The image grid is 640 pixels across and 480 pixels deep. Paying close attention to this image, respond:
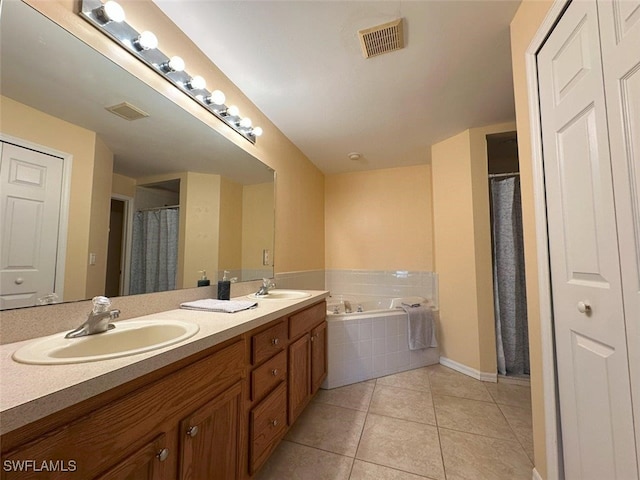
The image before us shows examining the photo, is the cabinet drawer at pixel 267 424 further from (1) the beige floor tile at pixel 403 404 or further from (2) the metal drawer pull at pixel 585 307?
(2) the metal drawer pull at pixel 585 307

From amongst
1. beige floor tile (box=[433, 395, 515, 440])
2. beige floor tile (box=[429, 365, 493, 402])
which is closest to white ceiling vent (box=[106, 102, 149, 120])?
beige floor tile (box=[433, 395, 515, 440])

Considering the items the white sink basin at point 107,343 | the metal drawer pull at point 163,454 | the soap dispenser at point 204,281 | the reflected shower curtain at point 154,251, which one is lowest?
the metal drawer pull at point 163,454

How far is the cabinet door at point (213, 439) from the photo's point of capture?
0.81 m

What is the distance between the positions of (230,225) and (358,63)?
136cm

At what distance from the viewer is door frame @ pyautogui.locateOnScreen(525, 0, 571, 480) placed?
1.08 m

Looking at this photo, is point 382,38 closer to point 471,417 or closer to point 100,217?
point 100,217

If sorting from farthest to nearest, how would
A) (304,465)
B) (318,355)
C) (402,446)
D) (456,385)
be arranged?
(456,385) → (318,355) → (402,446) → (304,465)

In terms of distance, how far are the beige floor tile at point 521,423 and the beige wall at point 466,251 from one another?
1.54 ft

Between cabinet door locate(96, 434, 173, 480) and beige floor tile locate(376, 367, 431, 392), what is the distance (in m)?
1.99

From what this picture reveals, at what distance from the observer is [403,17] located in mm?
1359

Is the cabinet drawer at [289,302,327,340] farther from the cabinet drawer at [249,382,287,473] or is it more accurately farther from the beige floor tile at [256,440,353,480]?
the beige floor tile at [256,440,353,480]

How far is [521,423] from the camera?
174 cm

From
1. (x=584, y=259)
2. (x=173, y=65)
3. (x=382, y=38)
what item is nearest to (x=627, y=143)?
(x=584, y=259)

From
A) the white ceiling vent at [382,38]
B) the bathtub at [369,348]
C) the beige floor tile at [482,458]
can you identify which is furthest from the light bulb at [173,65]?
the beige floor tile at [482,458]
